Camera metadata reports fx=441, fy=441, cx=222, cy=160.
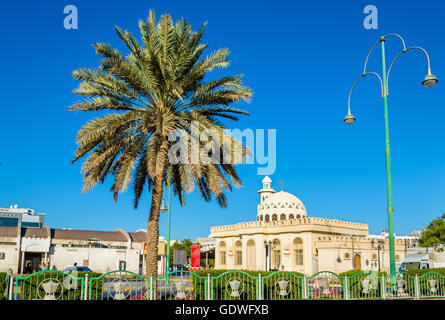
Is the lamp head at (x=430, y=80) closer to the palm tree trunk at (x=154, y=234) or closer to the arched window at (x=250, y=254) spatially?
the palm tree trunk at (x=154, y=234)

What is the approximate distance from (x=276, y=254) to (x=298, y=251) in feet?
9.42

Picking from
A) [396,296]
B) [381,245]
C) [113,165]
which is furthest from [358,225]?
[113,165]

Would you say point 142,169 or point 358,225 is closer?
point 142,169

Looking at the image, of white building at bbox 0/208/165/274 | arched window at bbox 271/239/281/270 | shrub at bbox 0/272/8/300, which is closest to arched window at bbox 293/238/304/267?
arched window at bbox 271/239/281/270

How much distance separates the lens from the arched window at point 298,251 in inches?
1676

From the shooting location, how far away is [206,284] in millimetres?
14516

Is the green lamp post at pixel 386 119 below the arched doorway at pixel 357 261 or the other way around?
the other way around

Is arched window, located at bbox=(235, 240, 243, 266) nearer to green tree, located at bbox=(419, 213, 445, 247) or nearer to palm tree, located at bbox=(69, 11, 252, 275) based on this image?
green tree, located at bbox=(419, 213, 445, 247)

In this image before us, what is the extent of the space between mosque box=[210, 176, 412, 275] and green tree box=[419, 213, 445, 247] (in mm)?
3152

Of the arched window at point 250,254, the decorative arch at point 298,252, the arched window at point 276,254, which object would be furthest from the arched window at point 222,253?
the decorative arch at point 298,252

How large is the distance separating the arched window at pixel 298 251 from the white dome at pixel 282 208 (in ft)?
19.6
